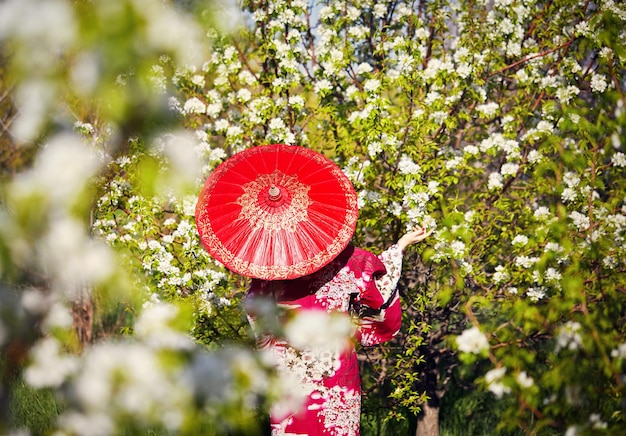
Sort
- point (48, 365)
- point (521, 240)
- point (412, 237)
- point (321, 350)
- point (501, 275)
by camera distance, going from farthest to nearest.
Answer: point (501, 275) → point (521, 240) → point (412, 237) → point (321, 350) → point (48, 365)

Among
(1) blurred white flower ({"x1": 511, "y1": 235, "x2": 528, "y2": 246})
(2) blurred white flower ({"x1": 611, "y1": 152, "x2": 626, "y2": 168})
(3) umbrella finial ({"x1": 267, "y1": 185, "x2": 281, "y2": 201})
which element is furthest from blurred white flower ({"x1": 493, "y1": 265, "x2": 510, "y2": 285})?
(3) umbrella finial ({"x1": 267, "y1": 185, "x2": 281, "y2": 201})

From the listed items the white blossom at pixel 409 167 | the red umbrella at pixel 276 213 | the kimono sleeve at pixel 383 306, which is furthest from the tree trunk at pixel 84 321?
the white blossom at pixel 409 167

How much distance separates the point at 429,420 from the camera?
13.3 ft

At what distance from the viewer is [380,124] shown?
10.8 ft

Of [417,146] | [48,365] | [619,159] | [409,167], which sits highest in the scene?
[417,146]

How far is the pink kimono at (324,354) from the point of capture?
278cm

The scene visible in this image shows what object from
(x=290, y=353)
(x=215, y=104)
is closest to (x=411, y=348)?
(x=290, y=353)

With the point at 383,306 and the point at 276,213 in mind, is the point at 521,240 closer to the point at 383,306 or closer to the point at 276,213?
the point at 383,306

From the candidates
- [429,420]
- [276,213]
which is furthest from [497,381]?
[429,420]

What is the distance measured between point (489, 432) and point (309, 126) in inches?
100

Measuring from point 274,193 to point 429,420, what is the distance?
2.20 metres

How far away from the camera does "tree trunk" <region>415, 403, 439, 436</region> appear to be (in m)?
4.06

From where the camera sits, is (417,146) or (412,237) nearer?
(412,237)

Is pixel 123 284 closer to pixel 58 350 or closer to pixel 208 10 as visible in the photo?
pixel 58 350
